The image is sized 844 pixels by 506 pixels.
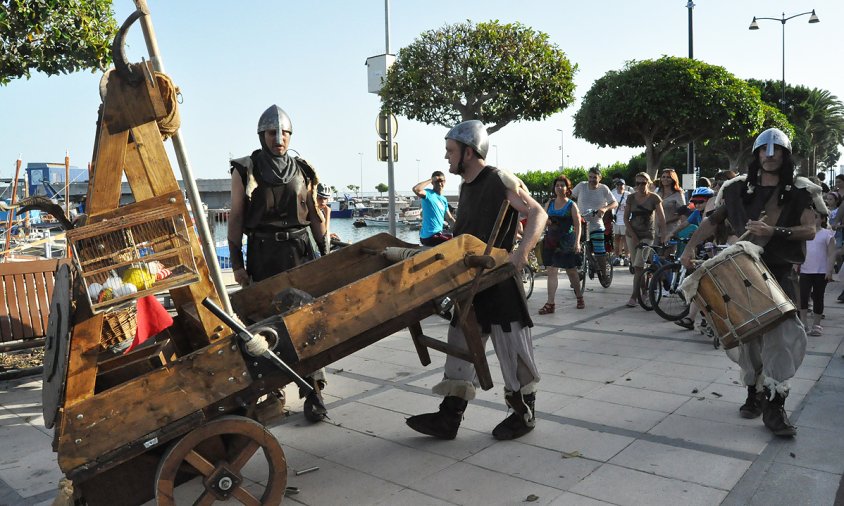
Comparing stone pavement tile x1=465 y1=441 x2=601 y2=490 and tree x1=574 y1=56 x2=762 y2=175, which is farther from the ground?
tree x1=574 y1=56 x2=762 y2=175

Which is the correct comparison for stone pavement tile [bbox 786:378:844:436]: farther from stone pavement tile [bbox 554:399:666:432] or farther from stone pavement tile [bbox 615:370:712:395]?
stone pavement tile [bbox 554:399:666:432]

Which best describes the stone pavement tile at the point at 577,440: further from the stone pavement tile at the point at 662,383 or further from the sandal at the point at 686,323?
the sandal at the point at 686,323

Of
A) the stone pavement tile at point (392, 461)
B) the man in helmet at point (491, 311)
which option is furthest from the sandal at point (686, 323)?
the stone pavement tile at point (392, 461)

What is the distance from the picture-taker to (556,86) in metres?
18.4

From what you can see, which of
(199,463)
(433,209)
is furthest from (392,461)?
(433,209)

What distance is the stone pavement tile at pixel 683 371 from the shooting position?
575 cm

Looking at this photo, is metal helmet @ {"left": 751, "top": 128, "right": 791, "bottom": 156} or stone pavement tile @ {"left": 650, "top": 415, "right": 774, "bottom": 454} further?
metal helmet @ {"left": 751, "top": 128, "right": 791, "bottom": 156}

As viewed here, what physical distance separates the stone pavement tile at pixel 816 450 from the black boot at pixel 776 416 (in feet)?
0.22

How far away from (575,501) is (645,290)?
20.2 feet

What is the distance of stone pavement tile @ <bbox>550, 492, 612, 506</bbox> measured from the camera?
3.40 meters

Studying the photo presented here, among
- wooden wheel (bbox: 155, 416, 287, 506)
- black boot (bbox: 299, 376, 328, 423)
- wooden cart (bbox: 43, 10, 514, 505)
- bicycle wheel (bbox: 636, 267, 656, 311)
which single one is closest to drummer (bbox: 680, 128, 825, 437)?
wooden cart (bbox: 43, 10, 514, 505)

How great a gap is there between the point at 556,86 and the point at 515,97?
3.70 feet

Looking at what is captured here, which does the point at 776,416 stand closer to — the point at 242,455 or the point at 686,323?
the point at 242,455

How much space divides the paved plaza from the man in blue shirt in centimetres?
292
